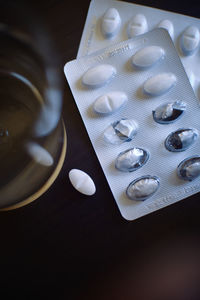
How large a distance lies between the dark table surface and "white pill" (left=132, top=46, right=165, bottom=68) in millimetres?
91

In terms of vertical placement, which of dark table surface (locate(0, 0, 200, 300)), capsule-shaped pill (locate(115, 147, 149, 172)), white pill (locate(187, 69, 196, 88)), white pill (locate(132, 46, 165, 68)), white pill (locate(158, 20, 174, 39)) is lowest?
dark table surface (locate(0, 0, 200, 300))

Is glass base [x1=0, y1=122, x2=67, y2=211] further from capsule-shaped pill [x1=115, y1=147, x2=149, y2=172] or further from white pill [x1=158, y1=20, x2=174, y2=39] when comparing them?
white pill [x1=158, y1=20, x2=174, y2=39]

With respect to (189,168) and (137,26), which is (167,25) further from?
(189,168)

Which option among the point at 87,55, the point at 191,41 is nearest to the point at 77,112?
the point at 87,55

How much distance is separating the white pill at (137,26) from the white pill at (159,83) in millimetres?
74

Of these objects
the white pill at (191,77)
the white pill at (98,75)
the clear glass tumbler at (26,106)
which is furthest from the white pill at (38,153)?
the white pill at (191,77)

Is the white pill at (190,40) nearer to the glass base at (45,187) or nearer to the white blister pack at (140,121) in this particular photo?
the white blister pack at (140,121)

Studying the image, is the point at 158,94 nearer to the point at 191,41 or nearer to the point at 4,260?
the point at 191,41

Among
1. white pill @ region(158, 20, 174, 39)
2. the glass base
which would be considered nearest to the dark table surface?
the glass base

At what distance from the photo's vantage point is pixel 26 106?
40 centimetres

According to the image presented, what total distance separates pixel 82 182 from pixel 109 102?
0.38 feet

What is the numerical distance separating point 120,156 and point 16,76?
0.19 meters

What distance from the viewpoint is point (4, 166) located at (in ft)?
1.28

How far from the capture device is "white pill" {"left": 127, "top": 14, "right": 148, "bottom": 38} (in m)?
0.43
